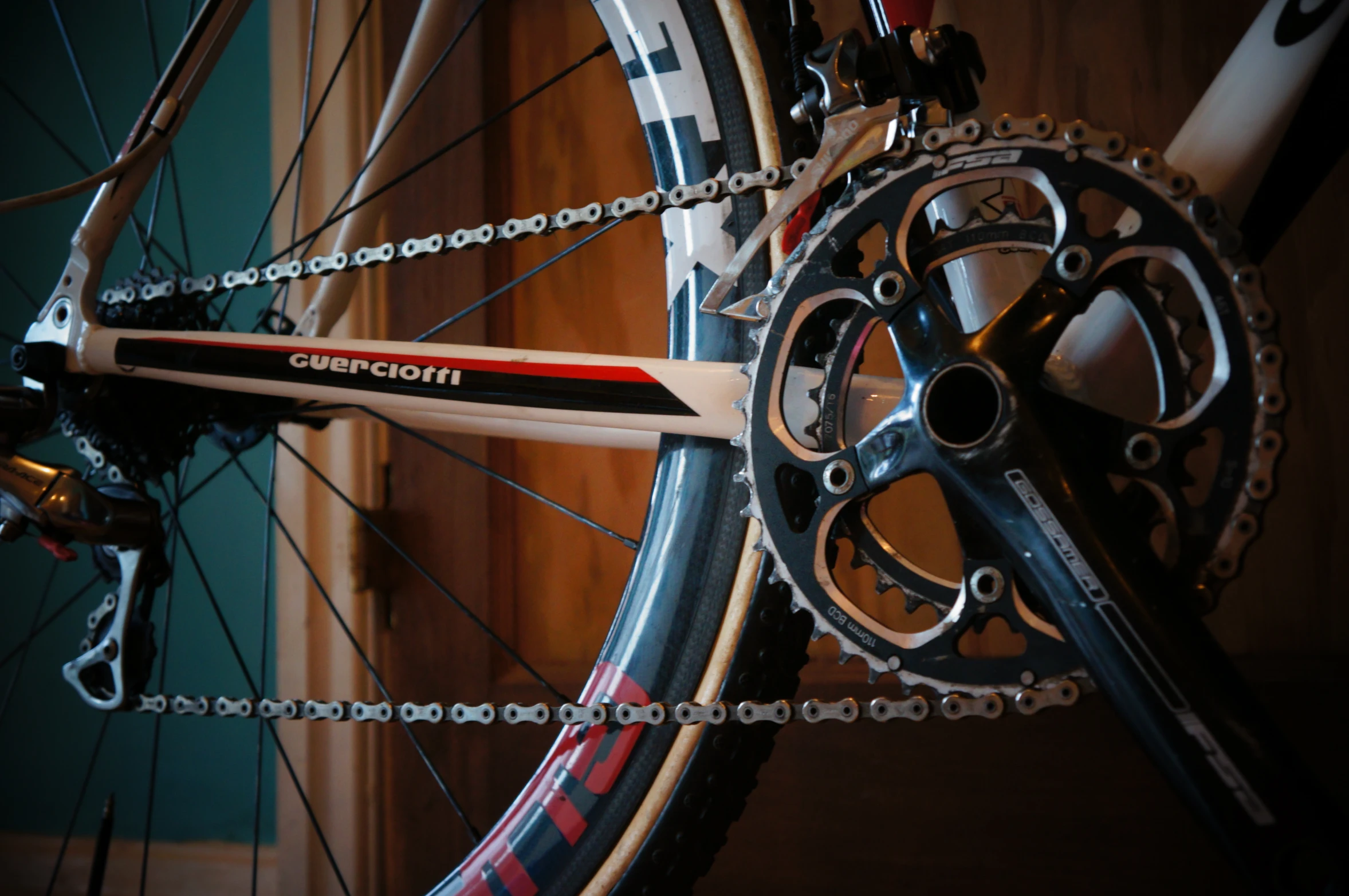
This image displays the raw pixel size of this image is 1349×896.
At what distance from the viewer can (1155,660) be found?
1.25ft

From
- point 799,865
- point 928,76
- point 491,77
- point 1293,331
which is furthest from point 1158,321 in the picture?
point 491,77

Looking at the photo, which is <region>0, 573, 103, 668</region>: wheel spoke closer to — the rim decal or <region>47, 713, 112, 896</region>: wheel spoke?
<region>47, 713, 112, 896</region>: wheel spoke

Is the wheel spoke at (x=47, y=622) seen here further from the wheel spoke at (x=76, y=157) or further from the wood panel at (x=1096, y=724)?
the wood panel at (x=1096, y=724)

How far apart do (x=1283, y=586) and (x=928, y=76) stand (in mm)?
755

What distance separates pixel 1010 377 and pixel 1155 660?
0.15 metres

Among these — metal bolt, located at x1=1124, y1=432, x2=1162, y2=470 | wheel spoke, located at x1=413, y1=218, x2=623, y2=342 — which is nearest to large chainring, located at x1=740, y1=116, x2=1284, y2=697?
metal bolt, located at x1=1124, y1=432, x2=1162, y2=470

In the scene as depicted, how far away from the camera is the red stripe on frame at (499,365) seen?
55cm

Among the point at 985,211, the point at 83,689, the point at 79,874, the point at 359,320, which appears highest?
the point at 359,320

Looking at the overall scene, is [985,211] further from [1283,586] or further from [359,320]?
[359,320]

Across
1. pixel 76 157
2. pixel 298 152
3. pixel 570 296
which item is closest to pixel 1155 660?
pixel 298 152

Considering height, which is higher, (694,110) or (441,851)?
(694,110)

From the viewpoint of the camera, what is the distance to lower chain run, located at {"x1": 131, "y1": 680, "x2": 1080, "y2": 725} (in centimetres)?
44

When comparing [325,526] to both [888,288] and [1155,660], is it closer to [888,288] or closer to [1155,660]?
[888,288]

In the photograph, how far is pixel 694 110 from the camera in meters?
0.58
